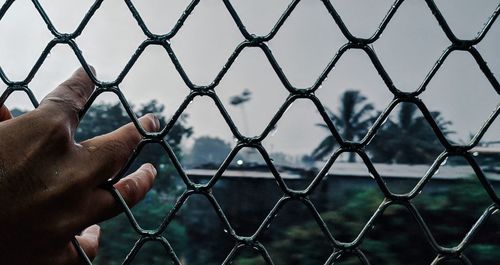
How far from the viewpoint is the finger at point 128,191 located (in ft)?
2.59

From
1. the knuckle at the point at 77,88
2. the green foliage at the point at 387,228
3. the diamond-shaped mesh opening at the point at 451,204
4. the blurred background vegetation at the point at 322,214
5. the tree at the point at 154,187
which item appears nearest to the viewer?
the knuckle at the point at 77,88

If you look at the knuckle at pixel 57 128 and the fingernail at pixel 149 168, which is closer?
the knuckle at pixel 57 128

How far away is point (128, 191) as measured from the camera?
0.81m

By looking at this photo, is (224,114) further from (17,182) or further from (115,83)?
(17,182)

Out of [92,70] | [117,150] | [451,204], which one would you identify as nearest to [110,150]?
[117,150]

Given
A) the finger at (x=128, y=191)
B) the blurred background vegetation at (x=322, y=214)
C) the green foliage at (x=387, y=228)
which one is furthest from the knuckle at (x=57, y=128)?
the green foliage at (x=387, y=228)

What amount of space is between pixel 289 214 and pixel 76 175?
2.01 m

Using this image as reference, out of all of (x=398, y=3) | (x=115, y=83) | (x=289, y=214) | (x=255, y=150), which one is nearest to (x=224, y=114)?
(x=255, y=150)

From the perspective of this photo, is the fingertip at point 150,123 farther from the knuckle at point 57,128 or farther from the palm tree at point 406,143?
the palm tree at point 406,143

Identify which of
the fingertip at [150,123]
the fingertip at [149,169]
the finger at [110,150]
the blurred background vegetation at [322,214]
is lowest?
the finger at [110,150]

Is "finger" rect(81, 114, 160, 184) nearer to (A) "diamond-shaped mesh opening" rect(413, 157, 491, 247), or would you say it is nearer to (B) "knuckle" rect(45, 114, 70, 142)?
(B) "knuckle" rect(45, 114, 70, 142)

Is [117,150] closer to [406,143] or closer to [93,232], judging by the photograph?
[93,232]

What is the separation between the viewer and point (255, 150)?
32.9 inches

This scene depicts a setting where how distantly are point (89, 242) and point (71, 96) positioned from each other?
0.24m
